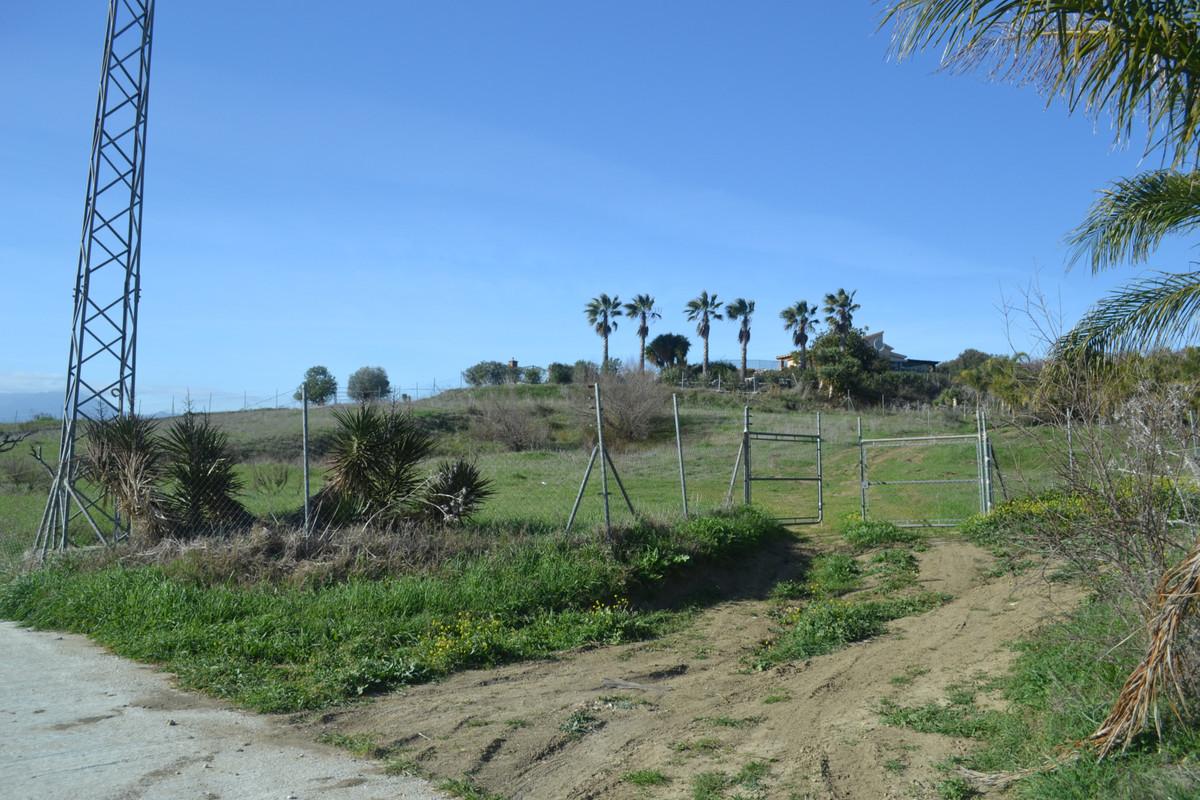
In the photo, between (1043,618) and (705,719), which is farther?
(1043,618)

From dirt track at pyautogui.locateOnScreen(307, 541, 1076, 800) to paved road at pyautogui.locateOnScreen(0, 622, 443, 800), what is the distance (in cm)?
50

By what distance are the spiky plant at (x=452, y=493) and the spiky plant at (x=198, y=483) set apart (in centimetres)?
249

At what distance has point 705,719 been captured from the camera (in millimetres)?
7211

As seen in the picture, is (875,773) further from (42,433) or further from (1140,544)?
(42,433)

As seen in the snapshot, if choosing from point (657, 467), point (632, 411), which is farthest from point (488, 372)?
point (657, 467)

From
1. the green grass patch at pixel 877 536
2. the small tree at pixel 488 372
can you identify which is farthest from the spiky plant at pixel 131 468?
the small tree at pixel 488 372

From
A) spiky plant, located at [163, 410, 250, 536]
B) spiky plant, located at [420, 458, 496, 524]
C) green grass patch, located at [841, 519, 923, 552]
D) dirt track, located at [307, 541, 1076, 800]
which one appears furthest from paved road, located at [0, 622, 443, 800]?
green grass patch, located at [841, 519, 923, 552]

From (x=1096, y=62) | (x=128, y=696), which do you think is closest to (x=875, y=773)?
(x=1096, y=62)

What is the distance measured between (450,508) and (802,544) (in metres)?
6.19

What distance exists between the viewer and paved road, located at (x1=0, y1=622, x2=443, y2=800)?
5.69m

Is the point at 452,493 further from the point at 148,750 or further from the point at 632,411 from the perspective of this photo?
the point at 632,411

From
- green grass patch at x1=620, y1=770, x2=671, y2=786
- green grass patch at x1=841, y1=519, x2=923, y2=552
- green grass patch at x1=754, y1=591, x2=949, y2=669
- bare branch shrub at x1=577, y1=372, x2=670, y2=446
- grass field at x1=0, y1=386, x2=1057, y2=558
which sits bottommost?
green grass patch at x1=754, y1=591, x2=949, y2=669

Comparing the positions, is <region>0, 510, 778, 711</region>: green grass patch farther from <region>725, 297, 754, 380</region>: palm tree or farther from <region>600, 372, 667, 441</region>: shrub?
<region>725, 297, 754, 380</region>: palm tree

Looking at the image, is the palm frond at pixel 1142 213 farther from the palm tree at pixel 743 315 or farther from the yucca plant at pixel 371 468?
the palm tree at pixel 743 315
